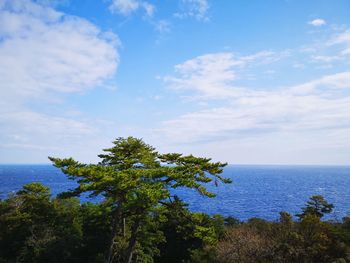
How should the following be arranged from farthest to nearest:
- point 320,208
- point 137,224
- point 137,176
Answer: point 320,208, point 137,224, point 137,176

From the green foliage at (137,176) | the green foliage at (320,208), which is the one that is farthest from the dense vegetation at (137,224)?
the green foliage at (320,208)

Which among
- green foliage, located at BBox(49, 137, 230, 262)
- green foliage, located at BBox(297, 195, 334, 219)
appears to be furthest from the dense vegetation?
green foliage, located at BBox(297, 195, 334, 219)

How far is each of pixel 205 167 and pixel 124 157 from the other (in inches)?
222

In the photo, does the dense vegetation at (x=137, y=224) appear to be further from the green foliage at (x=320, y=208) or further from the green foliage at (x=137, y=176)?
the green foliage at (x=320, y=208)

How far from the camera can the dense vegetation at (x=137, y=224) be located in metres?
16.2

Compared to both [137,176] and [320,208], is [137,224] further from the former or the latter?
[320,208]

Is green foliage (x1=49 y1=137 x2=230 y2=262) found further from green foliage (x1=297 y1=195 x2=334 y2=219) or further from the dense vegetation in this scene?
green foliage (x1=297 y1=195 x2=334 y2=219)

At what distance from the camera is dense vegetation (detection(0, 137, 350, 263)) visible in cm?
1625

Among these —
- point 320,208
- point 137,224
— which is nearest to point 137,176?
point 137,224

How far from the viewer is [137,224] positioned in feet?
60.1

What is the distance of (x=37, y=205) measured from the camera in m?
32.4

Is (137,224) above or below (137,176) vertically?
below

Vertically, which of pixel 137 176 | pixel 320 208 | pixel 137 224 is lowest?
pixel 320 208

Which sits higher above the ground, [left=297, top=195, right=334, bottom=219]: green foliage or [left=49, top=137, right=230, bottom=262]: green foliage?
[left=49, top=137, right=230, bottom=262]: green foliage
